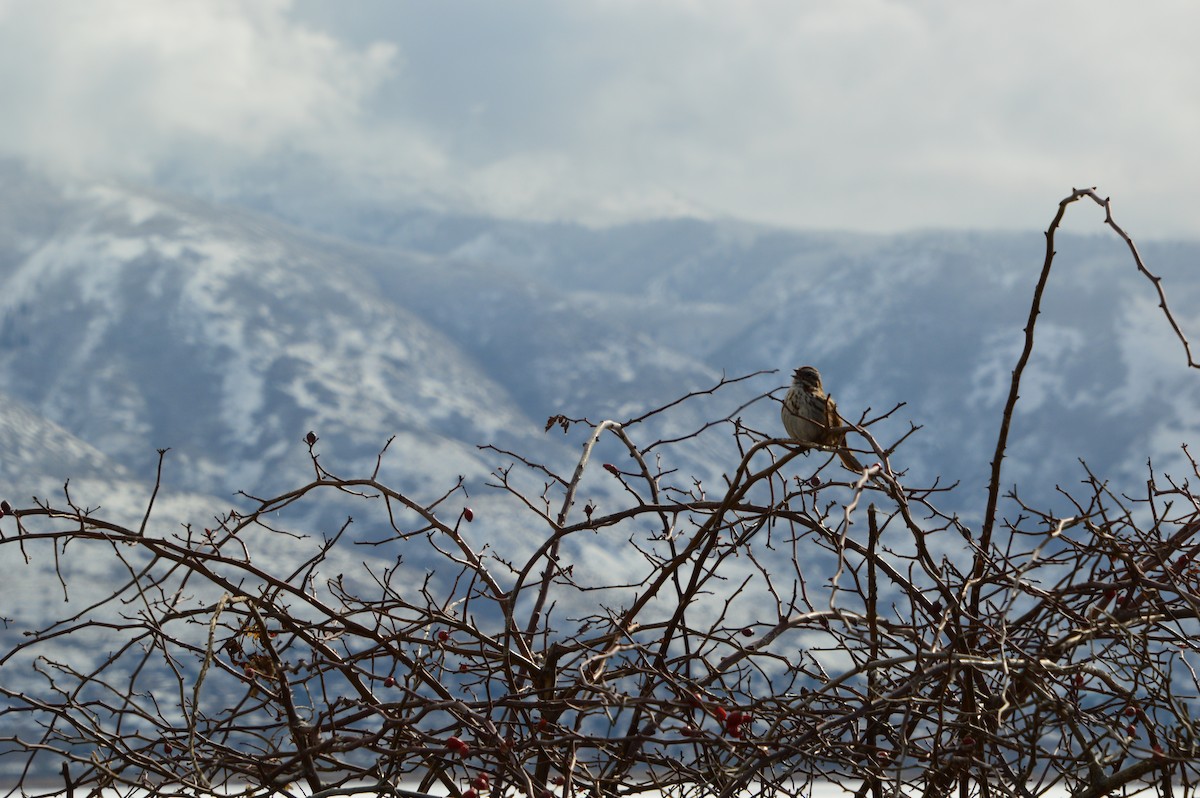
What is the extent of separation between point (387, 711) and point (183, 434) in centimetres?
19290

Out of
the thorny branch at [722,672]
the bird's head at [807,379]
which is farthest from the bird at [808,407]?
the thorny branch at [722,672]

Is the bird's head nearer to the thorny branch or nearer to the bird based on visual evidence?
the bird

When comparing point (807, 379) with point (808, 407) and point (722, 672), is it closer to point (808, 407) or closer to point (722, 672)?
point (808, 407)

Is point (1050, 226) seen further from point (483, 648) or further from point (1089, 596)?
point (483, 648)

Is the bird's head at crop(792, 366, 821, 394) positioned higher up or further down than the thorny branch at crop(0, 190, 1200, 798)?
higher up

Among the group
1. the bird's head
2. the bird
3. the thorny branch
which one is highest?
the bird's head

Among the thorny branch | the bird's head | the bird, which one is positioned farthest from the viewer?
the bird's head

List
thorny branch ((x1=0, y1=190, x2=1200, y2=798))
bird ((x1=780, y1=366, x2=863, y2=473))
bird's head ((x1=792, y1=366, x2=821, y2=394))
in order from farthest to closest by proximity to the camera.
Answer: bird's head ((x1=792, y1=366, x2=821, y2=394)), bird ((x1=780, y1=366, x2=863, y2=473)), thorny branch ((x1=0, y1=190, x2=1200, y2=798))

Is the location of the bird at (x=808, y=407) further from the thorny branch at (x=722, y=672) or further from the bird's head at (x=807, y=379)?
the thorny branch at (x=722, y=672)

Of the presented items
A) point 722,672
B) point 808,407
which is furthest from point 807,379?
point 722,672

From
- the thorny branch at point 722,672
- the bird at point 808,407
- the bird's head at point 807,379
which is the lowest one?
the thorny branch at point 722,672

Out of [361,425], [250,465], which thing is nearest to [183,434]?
[250,465]

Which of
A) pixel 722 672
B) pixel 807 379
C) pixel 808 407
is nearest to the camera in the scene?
pixel 722 672

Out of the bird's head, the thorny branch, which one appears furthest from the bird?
the thorny branch
